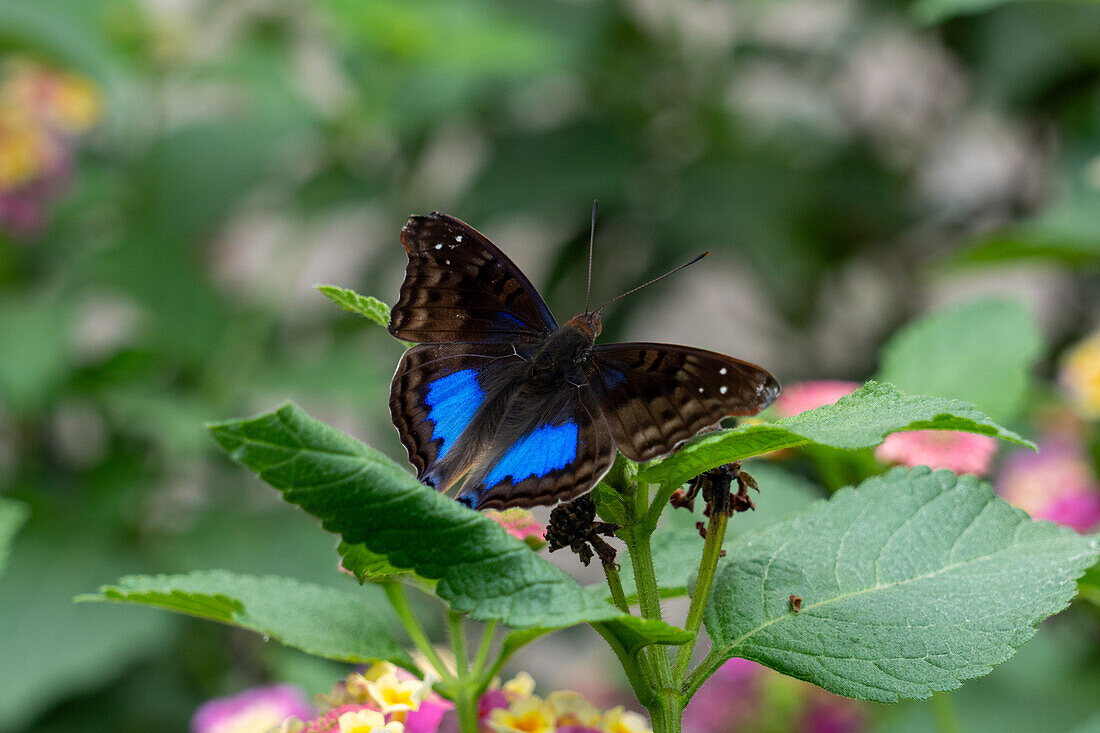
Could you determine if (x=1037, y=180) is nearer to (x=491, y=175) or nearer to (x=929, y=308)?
(x=929, y=308)

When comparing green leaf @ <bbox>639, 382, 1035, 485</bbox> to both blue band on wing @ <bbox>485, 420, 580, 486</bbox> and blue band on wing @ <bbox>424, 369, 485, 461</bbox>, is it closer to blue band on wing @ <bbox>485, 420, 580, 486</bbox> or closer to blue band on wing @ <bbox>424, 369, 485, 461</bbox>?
blue band on wing @ <bbox>485, 420, 580, 486</bbox>

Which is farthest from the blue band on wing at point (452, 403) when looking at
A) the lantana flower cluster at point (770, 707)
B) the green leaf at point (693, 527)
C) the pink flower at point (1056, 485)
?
the lantana flower cluster at point (770, 707)

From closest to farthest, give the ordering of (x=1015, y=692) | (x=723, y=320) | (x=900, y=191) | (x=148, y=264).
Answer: (x=1015, y=692)
(x=148, y=264)
(x=900, y=191)
(x=723, y=320)

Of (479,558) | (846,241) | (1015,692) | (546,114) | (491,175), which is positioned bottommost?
(1015,692)

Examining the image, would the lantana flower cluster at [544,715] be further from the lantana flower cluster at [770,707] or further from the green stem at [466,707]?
the lantana flower cluster at [770,707]

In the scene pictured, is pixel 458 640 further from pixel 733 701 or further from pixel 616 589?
pixel 733 701

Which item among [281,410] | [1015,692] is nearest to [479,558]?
[281,410]

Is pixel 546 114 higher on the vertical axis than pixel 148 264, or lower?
higher

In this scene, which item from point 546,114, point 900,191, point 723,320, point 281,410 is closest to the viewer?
point 281,410
